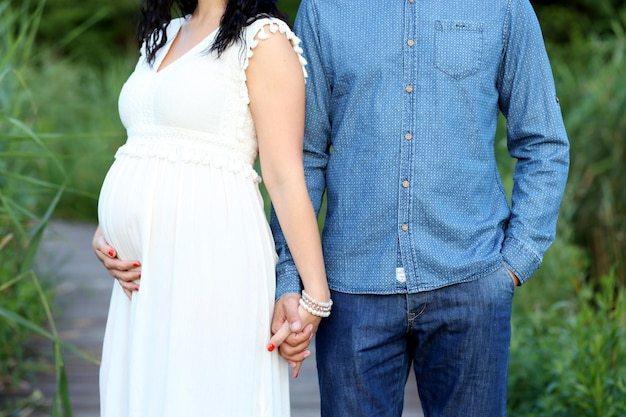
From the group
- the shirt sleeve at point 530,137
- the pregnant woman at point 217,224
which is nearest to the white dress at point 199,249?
the pregnant woman at point 217,224

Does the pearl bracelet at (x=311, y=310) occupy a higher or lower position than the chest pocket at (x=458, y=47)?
lower

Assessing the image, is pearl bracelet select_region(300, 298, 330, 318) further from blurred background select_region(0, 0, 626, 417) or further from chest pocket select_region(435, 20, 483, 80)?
blurred background select_region(0, 0, 626, 417)

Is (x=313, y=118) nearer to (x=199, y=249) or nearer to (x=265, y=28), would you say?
(x=265, y=28)

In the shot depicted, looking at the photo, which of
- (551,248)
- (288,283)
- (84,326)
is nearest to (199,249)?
(288,283)

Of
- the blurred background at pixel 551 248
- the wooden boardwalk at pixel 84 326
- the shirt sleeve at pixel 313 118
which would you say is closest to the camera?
the shirt sleeve at pixel 313 118

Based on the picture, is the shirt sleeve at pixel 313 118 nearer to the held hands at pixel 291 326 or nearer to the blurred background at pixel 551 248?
the held hands at pixel 291 326

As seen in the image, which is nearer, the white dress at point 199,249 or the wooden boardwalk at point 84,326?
the white dress at point 199,249

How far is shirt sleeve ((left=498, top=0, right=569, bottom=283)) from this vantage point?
2.17m

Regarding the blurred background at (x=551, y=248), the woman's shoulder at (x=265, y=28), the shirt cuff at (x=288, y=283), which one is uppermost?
the woman's shoulder at (x=265, y=28)

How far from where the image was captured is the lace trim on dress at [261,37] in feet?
6.90

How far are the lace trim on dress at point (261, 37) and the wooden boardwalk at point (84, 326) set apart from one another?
3.86ft

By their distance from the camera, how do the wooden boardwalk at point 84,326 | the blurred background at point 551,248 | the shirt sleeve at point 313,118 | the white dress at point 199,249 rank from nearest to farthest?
1. the white dress at point 199,249
2. the shirt sleeve at point 313,118
3. the blurred background at point 551,248
4. the wooden boardwalk at point 84,326

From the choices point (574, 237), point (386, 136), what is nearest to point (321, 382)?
point (386, 136)

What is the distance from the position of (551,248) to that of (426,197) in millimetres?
2633
